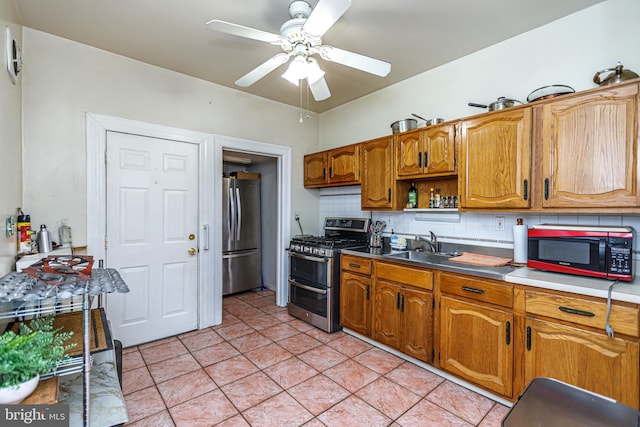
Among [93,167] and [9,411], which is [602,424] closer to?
[9,411]

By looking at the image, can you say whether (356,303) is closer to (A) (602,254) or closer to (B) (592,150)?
(A) (602,254)

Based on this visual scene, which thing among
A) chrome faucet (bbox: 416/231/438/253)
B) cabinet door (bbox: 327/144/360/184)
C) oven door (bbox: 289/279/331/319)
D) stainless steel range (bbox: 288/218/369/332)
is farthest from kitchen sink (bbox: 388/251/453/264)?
cabinet door (bbox: 327/144/360/184)

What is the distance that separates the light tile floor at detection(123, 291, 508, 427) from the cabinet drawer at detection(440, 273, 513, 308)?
70 cm

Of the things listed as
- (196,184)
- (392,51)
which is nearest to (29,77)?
(196,184)

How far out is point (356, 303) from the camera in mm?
3010

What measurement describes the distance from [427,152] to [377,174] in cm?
58

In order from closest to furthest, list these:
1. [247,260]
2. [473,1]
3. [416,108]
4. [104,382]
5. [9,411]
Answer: [9,411], [104,382], [473,1], [416,108], [247,260]

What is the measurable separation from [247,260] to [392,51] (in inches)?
134

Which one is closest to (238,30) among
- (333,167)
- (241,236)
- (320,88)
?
(320,88)

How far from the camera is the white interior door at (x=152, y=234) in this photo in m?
2.80

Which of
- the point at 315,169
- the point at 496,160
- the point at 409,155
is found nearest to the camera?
the point at 496,160

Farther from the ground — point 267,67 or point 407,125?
point 267,67

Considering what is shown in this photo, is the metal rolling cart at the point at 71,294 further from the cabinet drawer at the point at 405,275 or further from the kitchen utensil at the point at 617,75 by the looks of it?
the kitchen utensil at the point at 617,75

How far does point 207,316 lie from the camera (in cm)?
332
